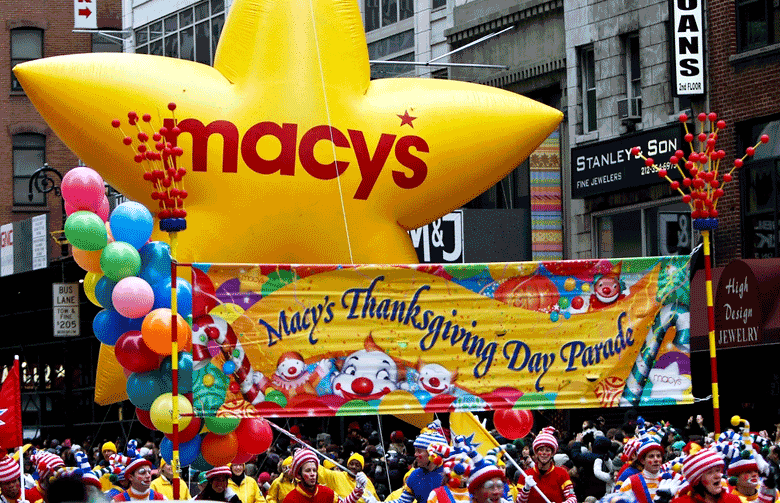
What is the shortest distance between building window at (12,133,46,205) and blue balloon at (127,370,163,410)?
35.4 metres

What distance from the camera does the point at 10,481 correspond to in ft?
40.1

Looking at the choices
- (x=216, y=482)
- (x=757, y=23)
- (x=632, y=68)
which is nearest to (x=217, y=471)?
(x=216, y=482)

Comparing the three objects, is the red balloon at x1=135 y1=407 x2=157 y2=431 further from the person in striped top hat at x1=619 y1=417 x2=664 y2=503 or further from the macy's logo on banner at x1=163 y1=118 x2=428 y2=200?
the person in striped top hat at x1=619 y1=417 x2=664 y2=503

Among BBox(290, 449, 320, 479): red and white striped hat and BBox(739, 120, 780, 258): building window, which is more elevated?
BBox(739, 120, 780, 258): building window

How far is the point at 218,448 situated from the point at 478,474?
3.52m

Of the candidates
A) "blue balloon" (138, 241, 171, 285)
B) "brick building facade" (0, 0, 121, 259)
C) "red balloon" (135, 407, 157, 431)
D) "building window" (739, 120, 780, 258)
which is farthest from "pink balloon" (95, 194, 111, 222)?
"brick building facade" (0, 0, 121, 259)

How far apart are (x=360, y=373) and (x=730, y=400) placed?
11781mm

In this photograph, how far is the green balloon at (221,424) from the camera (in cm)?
1176

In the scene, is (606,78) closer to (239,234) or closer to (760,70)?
(760,70)

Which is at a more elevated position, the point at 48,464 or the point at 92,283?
the point at 92,283

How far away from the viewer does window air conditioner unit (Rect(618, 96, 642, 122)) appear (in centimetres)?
2403

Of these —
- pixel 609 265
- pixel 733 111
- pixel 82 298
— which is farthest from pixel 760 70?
pixel 82 298

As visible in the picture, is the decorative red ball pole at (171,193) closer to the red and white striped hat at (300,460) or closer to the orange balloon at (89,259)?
the orange balloon at (89,259)

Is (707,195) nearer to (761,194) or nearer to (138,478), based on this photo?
(138,478)
